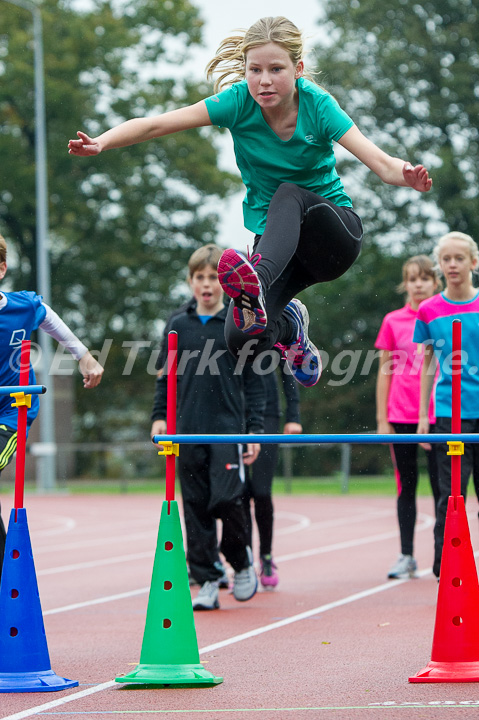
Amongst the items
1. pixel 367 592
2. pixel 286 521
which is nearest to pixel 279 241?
pixel 367 592

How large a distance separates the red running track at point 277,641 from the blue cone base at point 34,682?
0.04 m

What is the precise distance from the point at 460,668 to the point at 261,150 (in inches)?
96.4

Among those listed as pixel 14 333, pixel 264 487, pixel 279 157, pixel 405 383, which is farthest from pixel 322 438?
pixel 405 383

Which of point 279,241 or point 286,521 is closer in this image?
point 279,241

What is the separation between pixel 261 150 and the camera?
191 inches

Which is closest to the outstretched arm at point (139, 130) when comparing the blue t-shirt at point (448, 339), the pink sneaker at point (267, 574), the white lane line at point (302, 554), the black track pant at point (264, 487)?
the blue t-shirt at point (448, 339)

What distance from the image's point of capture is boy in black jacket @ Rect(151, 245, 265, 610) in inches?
269

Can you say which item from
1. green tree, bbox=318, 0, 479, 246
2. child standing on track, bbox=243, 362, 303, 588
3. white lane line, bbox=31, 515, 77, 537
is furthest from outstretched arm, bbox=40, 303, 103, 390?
green tree, bbox=318, 0, 479, 246

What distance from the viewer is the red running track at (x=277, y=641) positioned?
4098mm

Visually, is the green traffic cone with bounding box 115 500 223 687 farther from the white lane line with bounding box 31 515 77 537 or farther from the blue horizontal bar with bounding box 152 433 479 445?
the white lane line with bounding box 31 515 77 537

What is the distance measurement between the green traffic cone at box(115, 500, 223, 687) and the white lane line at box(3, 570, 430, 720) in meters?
0.16

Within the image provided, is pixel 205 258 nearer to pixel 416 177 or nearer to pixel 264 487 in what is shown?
pixel 264 487

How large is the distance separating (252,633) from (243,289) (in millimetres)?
2501

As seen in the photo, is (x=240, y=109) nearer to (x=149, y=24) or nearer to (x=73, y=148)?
Result: (x=73, y=148)
